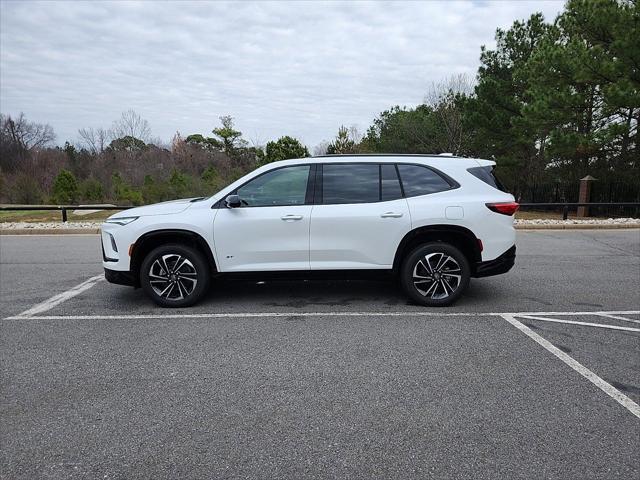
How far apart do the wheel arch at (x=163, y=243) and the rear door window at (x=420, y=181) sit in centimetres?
247

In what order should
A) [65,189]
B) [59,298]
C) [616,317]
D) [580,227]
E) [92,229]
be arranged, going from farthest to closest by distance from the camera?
[65,189] < [580,227] < [92,229] < [59,298] < [616,317]

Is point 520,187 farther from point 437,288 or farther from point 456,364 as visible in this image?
point 456,364

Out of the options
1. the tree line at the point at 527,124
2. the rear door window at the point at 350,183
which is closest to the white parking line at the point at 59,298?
the rear door window at the point at 350,183

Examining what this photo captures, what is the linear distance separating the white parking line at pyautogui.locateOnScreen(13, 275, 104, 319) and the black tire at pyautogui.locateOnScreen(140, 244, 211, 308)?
1.30 m

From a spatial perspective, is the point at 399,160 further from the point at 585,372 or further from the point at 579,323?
the point at 585,372

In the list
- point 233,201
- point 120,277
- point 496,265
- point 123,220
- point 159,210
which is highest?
point 233,201

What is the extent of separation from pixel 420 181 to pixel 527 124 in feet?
57.8

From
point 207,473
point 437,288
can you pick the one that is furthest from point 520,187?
point 207,473

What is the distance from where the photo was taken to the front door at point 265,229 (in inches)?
204

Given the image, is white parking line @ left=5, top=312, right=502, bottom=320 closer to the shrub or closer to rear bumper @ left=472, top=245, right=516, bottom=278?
rear bumper @ left=472, top=245, right=516, bottom=278

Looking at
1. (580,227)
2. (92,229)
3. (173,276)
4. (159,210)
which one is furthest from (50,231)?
(580,227)

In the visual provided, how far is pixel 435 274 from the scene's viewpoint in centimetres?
537

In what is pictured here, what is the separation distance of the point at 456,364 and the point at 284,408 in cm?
157

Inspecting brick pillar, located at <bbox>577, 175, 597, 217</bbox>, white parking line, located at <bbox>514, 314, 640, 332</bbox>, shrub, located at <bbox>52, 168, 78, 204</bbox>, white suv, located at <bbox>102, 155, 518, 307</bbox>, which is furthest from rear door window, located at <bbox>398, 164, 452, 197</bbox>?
shrub, located at <bbox>52, 168, 78, 204</bbox>
